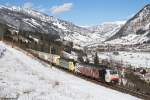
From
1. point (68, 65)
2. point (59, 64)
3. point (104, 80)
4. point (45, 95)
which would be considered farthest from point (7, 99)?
point (59, 64)

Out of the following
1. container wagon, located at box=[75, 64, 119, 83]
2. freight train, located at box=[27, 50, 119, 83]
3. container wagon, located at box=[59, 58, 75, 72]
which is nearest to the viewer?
container wagon, located at box=[75, 64, 119, 83]

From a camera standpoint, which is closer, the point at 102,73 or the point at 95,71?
the point at 102,73

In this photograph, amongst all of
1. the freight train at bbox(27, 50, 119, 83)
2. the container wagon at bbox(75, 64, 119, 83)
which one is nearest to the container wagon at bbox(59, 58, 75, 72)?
the freight train at bbox(27, 50, 119, 83)

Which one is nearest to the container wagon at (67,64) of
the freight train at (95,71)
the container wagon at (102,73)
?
the freight train at (95,71)

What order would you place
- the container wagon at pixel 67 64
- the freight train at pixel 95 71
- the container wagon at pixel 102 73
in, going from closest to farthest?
the container wagon at pixel 102 73 < the freight train at pixel 95 71 < the container wagon at pixel 67 64

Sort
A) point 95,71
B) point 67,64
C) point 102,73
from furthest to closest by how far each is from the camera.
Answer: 1. point 67,64
2. point 95,71
3. point 102,73

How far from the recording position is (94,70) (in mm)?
62469

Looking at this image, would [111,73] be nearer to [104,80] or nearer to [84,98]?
[104,80]

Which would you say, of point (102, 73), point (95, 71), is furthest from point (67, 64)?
point (102, 73)

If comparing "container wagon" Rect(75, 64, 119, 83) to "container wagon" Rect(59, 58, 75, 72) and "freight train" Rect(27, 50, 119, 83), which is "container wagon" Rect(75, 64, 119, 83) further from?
"container wagon" Rect(59, 58, 75, 72)

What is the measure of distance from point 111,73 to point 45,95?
35851 millimetres

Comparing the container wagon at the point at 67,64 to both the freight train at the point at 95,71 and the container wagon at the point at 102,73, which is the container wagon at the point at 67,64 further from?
the container wagon at the point at 102,73

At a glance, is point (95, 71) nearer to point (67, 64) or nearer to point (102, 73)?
point (102, 73)

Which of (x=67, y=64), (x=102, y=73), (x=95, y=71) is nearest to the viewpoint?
(x=102, y=73)
